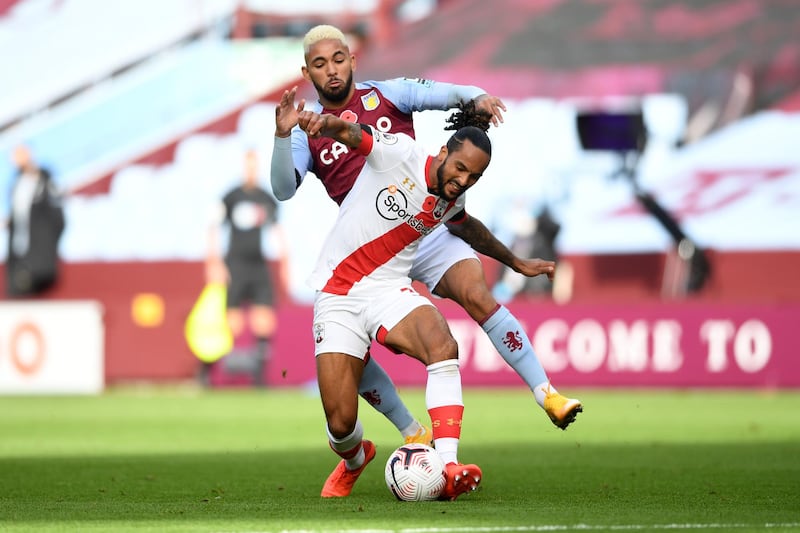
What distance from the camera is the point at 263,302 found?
61.0ft

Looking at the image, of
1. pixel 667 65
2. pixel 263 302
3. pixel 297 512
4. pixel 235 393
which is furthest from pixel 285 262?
pixel 297 512

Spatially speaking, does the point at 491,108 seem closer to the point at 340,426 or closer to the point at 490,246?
the point at 490,246

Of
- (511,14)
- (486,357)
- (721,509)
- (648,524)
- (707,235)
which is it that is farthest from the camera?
(511,14)

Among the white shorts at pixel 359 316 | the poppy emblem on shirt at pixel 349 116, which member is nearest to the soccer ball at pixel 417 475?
the white shorts at pixel 359 316

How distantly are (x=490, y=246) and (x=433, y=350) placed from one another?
930 mm

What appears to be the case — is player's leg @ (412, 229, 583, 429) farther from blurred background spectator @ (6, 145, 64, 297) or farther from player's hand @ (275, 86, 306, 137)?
blurred background spectator @ (6, 145, 64, 297)

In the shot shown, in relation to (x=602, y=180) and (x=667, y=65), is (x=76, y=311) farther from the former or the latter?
(x=667, y=65)

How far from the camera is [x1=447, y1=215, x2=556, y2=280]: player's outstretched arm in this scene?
788 centimetres

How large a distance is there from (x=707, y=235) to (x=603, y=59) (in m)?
3.55

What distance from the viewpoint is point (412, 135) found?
8.05 m

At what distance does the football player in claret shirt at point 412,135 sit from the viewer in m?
7.62

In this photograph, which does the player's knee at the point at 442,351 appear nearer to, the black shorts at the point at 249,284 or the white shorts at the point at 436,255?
the white shorts at the point at 436,255

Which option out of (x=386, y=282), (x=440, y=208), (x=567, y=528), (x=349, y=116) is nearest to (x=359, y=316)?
(x=386, y=282)

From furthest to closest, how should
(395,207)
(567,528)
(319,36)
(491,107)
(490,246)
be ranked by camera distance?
(490,246), (319,36), (491,107), (395,207), (567,528)
